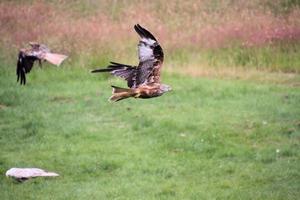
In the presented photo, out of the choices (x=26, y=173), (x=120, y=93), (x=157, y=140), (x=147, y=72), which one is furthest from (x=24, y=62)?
(x=120, y=93)

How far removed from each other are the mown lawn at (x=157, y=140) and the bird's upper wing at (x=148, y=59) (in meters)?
1.79

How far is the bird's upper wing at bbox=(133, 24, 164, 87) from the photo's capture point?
602 cm

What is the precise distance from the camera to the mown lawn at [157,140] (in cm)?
783

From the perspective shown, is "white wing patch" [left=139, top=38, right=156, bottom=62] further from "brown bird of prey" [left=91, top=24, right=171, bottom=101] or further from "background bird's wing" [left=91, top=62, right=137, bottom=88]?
"background bird's wing" [left=91, top=62, right=137, bottom=88]

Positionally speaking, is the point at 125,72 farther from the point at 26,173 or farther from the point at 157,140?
the point at 157,140

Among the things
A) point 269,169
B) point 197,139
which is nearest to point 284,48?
point 197,139

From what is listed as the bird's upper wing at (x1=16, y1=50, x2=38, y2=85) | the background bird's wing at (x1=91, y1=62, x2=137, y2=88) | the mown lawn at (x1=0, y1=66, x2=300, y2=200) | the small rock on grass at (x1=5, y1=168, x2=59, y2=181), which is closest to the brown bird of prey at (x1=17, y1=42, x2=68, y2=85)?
A: the bird's upper wing at (x1=16, y1=50, x2=38, y2=85)

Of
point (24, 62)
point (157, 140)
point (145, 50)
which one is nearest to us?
point (145, 50)

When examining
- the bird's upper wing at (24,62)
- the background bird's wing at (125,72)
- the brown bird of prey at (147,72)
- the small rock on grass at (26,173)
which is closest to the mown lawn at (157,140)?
the small rock on grass at (26,173)

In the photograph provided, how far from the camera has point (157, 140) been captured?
955cm

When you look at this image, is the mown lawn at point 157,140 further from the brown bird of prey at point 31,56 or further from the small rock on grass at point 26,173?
the brown bird of prey at point 31,56

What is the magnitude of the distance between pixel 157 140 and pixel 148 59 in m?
3.55

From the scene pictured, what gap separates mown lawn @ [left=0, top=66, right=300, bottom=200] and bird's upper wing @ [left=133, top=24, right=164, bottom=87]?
1.79 meters

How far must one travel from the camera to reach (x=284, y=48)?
1470cm
